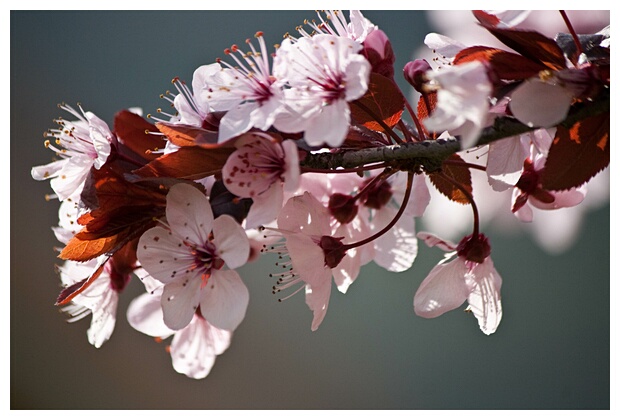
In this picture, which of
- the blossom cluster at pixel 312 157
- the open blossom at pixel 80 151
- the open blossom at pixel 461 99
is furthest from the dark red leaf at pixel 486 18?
the open blossom at pixel 80 151

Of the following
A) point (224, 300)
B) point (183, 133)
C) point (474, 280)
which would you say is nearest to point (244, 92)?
point (183, 133)

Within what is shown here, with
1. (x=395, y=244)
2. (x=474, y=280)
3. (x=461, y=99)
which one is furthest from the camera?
(x=395, y=244)

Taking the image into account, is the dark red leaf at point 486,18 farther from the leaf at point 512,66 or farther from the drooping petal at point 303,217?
the drooping petal at point 303,217

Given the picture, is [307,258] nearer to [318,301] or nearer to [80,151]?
[318,301]

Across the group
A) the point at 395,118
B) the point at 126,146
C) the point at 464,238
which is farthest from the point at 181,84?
the point at 464,238

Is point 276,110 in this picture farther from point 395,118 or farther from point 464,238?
point 464,238
